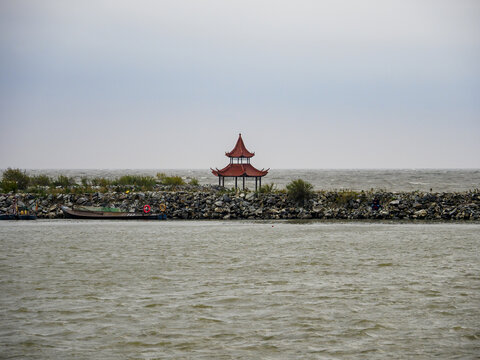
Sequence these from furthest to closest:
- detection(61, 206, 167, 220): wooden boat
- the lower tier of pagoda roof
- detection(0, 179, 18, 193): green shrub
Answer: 1. the lower tier of pagoda roof
2. detection(0, 179, 18, 193): green shrub
3. detection(61, 206, 167, 220): wooden boat

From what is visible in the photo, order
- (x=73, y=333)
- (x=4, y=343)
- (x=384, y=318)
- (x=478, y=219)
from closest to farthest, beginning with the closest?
(x=4, y=343), (x=73, y=333), (x=384, y=318), (x=478, y=219)

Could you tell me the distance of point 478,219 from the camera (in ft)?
118

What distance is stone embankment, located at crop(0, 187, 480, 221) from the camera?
38.1 meters

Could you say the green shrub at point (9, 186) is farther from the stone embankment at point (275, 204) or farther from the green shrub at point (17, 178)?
the stone embankment at point (275, 204)

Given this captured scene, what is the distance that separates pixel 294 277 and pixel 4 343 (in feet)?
26.1

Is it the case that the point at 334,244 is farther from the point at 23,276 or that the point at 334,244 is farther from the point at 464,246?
the point at 23,276

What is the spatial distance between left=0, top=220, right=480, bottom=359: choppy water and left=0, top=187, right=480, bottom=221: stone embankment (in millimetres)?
15645

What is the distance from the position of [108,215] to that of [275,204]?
500 inches

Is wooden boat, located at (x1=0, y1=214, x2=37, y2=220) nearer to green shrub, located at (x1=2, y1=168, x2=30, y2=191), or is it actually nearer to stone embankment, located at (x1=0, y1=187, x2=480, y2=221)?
stone embankment, located at (x1=0, y1=187, x2=480, y2=221)

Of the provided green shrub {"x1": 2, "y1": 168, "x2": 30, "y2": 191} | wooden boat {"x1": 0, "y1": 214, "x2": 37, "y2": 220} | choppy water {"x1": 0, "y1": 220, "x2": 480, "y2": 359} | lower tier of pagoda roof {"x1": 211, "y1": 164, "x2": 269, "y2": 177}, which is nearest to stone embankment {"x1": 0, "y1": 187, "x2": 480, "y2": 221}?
wooden boat {"x1": 0, "y1": 214, "x2": 37, "y2": 220}

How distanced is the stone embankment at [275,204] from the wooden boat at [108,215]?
1.52 meters

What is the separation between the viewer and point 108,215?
127 ft

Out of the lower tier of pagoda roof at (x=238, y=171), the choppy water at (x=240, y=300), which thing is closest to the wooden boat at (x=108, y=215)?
the lower tier of pagoda roof at (x=238, y=171)

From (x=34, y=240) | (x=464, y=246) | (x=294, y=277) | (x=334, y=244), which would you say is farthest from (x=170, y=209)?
(x=294, y=277)
